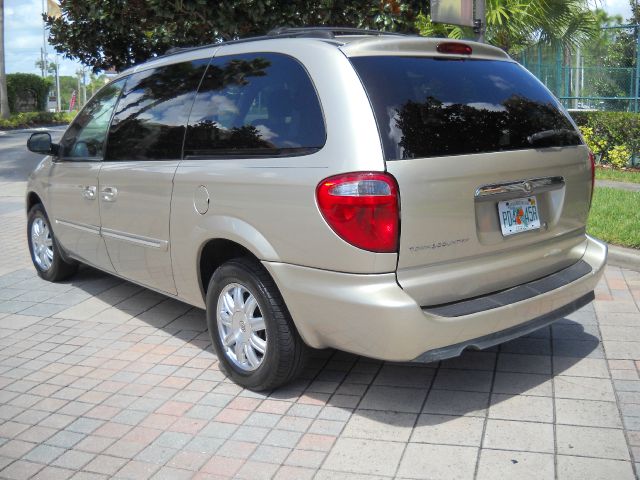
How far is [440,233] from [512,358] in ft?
4.67

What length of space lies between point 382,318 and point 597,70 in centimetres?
1217

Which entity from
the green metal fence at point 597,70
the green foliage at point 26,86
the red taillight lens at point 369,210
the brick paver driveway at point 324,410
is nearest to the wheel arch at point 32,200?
the brick paver driveway at point 324,410

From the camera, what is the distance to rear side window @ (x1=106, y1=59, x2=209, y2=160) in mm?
4543

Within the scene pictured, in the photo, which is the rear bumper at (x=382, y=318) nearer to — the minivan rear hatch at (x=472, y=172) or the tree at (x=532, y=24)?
the minivan rear hatch at (x=472, y=172)

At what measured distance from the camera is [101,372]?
4.57 metres

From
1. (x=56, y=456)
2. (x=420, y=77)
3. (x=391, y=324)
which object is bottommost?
(x=56, y=456)

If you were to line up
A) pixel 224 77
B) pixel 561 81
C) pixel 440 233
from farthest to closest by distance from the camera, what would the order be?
pixel 561 81 < pixel 224 77 < pixel 440 233

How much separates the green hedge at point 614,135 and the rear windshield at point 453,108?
29.5ft

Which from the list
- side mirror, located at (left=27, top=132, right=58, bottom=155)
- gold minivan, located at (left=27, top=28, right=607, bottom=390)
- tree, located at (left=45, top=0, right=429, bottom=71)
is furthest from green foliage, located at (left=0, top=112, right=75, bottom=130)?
gold minivan, located at (left=27, top=28, right=607, bottom=390)

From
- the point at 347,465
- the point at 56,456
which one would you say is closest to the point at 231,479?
the point at 347,465

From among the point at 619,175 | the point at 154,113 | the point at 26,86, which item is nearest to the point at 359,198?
the point at 154,113

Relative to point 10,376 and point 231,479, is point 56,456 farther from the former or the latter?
point 10,376

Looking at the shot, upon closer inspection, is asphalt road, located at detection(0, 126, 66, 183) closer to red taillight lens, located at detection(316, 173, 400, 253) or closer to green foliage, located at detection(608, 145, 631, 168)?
green foliage, located at detection(608, 145, 631, 168)

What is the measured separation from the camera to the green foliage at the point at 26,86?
4269 cm
